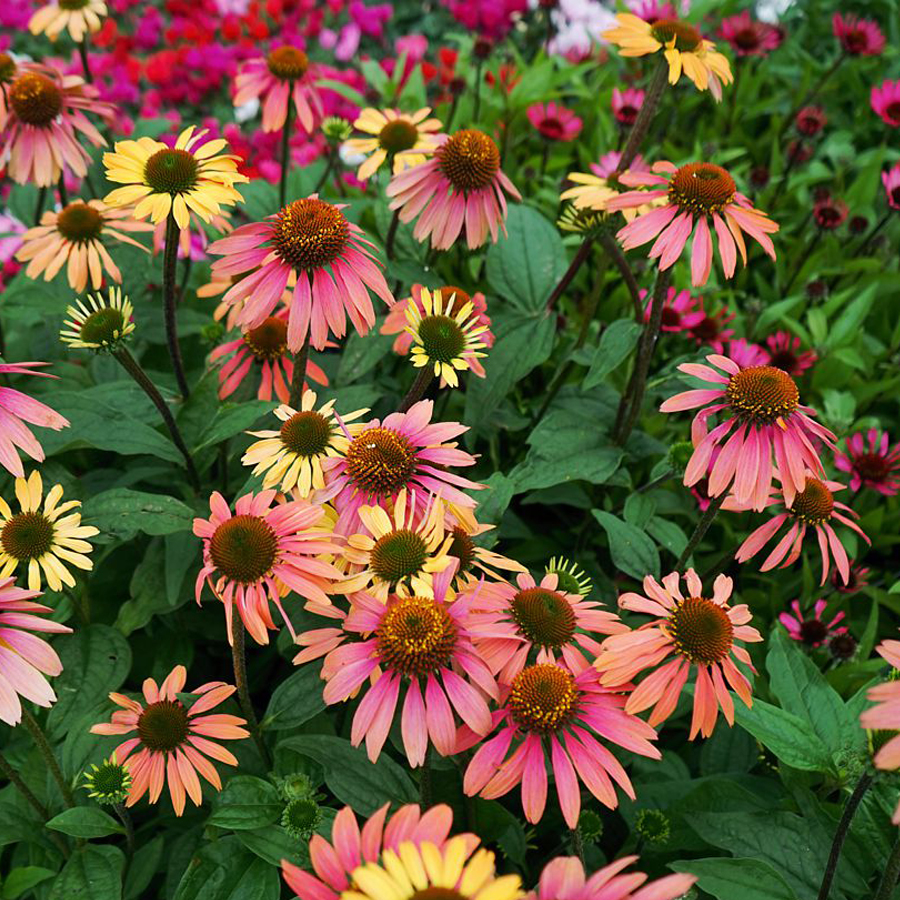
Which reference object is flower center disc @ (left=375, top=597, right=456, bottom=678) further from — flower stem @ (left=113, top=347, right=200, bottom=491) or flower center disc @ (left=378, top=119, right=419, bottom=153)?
flower center disc @ (left=378, top=119, right=419, bottom=153)

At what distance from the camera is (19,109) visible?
217cm

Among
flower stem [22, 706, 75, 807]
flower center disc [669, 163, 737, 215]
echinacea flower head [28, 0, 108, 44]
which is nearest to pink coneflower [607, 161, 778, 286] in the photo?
flower center disc [669, 163, 737, 215]

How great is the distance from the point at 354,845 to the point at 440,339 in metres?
0.87

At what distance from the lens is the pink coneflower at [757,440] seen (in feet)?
4.61

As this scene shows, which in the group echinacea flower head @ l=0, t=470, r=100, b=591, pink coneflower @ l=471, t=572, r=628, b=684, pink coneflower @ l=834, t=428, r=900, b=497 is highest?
pink coneflower @ l=471, t=572, r=628, b=684

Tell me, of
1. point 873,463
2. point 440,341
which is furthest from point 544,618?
point 873,463

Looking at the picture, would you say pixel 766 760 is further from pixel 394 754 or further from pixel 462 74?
pixel 462 74

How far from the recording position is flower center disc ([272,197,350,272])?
1526 mm

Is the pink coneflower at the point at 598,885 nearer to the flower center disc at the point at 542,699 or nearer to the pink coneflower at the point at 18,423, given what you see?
the flower center disc at the point at 542,699

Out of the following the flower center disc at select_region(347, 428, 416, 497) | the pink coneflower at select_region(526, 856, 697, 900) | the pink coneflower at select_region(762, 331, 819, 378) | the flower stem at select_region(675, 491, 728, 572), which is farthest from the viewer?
the pink coneflower at select_region(762, 331, 819, 378)

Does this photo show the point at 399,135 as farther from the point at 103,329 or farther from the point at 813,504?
the point at 813,504

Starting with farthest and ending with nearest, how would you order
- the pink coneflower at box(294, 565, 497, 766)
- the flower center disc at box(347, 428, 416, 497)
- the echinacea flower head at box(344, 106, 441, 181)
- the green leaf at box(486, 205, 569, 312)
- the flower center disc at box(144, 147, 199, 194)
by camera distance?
the green leaf at box(486, 205, 569, 312) → the echinacea flower head at box(344, 106, 441, 181) → the flower center disc at box(144, 147, 199, 194) → the flower center disc at box(347, 428, 416, 497) → the pink coneflower at box(294, 565, 497, 766)

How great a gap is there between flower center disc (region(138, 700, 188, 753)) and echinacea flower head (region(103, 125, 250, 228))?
80 centimetres

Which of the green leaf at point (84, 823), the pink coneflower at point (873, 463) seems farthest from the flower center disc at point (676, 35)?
the green leaf at point (84, 823)
